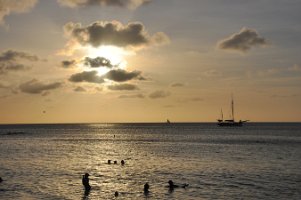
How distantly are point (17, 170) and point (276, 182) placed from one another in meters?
39.1

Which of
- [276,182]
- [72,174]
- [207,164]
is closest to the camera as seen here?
[276,182]

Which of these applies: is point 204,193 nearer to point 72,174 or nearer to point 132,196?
point 132,196

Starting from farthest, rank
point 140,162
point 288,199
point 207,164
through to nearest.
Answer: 1. point 140,162
2. point 207,164
3. point 288,199

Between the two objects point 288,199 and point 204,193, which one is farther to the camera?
point 204,193

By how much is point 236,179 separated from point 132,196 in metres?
16.8

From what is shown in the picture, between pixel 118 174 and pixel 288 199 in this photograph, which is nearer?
pixel 288 199

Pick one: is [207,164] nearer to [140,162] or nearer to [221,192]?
[140,162]

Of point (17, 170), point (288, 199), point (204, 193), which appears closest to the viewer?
point (288, 199)

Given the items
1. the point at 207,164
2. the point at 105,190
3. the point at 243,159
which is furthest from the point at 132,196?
the point at 243,159

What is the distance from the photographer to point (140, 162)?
79.6m

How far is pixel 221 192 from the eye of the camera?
46750 millimetres

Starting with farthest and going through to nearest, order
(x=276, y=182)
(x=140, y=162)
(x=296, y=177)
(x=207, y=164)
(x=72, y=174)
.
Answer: (x=140, y=162) → (x=207, y=164) → (x=72, y=174) → (x=296, y=177) → (x=276, y=182)

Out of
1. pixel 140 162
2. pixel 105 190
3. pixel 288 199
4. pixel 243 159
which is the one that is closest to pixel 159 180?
pixel 105 190

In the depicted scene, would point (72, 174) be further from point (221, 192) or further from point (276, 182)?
point (276, 182)
